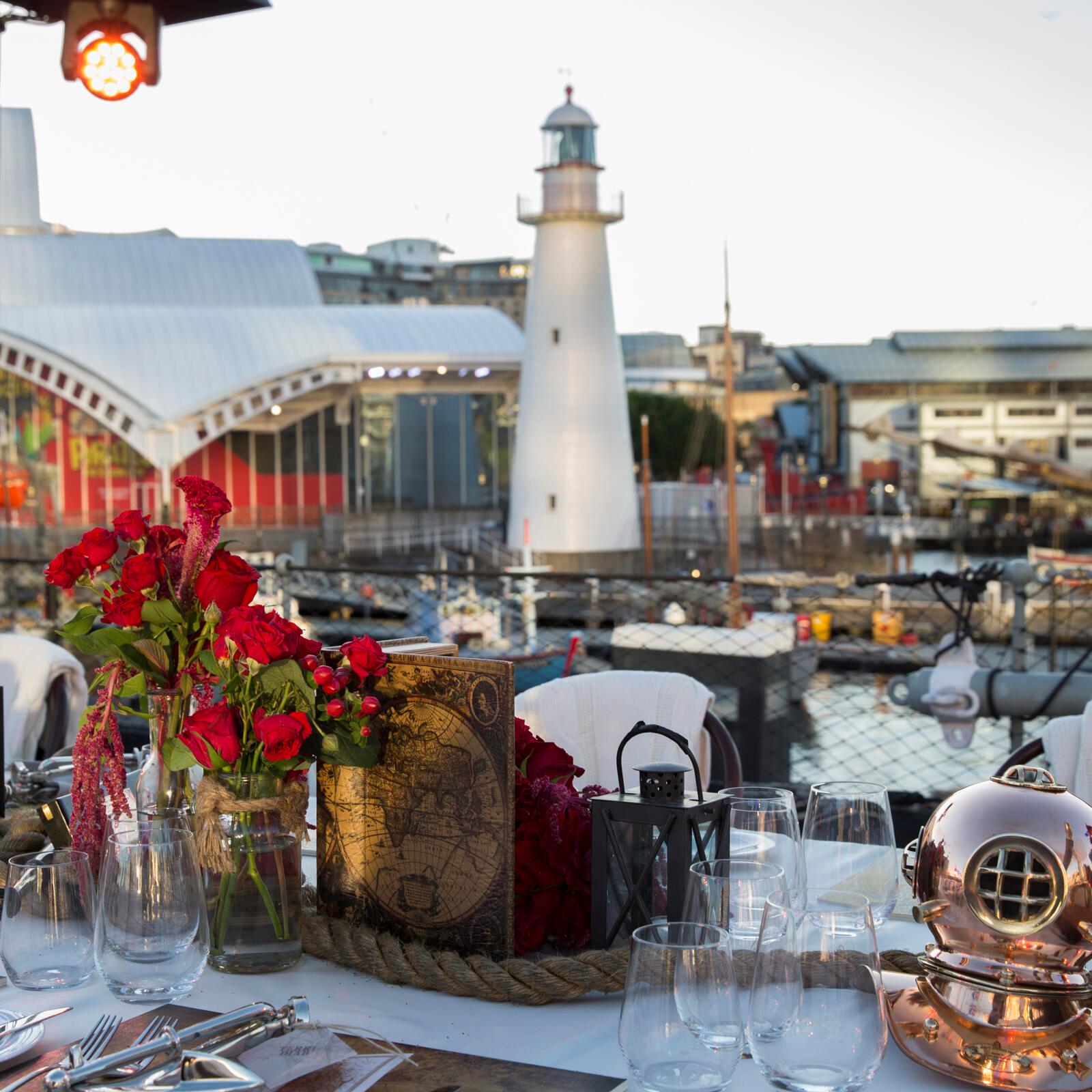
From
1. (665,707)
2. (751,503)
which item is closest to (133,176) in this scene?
(751,503)

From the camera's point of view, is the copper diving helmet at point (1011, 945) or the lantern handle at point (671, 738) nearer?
the copper diving helmet at point (1011, 945)

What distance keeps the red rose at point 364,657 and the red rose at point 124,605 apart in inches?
12.4

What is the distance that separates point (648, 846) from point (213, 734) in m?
0.55

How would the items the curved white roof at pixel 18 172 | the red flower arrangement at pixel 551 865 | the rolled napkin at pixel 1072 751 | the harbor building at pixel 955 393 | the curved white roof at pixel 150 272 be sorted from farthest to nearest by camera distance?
the harbor building at pixel 955 393
the curved white roof at pixel 18 172
the curved white roof at pixel 150 272
the rolled napkin at pixel 1072 751
the red flower arrangement at pixel 551 865

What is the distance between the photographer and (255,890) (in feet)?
5.31

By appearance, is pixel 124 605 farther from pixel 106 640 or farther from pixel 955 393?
pixel 955 393

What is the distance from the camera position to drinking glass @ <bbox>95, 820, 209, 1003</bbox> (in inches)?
57.5

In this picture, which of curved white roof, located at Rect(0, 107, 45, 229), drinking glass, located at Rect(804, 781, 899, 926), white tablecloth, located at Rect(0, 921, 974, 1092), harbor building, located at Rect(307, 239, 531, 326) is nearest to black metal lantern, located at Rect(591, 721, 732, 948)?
white tablecloth, located at Rect(0, 921, 974, 1092)

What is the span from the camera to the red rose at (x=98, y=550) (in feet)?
5.68

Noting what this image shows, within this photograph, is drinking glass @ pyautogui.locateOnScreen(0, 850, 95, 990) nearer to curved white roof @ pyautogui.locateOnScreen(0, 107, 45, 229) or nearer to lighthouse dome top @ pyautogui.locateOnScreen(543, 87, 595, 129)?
lighthouse dome top @ pyautogui.locateOnScreen(543, 87, 595, 129)

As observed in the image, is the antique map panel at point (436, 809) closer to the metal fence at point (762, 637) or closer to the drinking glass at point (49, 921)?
the drinking glass at point (49, 921)

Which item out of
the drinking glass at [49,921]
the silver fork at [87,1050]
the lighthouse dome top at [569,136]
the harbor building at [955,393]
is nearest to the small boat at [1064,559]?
the lighthouse dome top at [569,136]

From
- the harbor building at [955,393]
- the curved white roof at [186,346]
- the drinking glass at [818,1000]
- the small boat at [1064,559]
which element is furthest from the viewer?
the harbor building at [955,393]

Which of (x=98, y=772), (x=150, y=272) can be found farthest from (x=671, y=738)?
(x=150, y=272)
